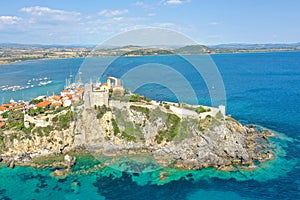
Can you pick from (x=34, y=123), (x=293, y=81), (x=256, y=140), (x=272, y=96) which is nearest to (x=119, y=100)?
(x=34, y=123)

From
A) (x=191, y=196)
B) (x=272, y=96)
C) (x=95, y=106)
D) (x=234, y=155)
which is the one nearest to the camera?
(x=191, y=196)

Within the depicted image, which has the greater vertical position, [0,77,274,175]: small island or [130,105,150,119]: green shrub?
[130,105,150,119]: green shrub

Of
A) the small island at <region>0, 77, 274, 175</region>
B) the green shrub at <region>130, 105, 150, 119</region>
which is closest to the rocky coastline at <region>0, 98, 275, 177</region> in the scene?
the small island at <region>0, 77, 274, 175</region>

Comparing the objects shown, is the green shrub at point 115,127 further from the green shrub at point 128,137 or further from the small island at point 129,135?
the green shrub at point 128,137

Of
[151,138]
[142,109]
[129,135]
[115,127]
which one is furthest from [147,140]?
[115,127]

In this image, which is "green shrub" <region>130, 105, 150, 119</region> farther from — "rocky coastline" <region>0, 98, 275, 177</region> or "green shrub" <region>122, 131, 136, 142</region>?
"green shrub" <region>122, 131, 136, 142</region>

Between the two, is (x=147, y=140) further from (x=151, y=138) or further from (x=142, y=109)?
(x=142, y=109)

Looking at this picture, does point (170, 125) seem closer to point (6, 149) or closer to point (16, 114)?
point (6, 149)

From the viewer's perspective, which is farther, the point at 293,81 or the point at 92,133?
the point at 293,81
